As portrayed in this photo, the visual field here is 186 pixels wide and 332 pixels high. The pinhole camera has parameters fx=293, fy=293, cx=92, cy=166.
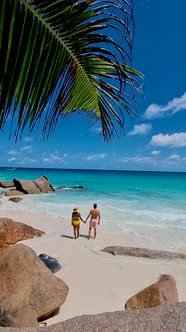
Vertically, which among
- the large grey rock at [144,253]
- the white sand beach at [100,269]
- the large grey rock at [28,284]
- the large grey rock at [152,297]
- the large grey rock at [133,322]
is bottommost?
Answer: the white sand beach at [100,269]

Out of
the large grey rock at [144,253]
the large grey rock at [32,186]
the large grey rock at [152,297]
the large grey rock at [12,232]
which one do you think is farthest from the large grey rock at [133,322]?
the large grey rock at [32,186]

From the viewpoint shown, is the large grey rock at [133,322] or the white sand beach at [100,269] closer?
the large grey rock at [133,322]

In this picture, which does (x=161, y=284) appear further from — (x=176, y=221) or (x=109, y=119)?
(x=176, y=221)

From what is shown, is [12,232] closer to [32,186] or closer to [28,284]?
[28,284]

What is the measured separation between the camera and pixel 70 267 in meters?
7.84

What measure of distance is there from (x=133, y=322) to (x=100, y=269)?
19.5 ft

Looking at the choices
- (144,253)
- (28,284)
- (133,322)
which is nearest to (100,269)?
(144,253)

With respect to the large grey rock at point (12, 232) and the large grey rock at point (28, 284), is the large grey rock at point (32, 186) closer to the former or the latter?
the large grey rock at point (12, 232)

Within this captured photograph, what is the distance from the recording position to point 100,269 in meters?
7.74

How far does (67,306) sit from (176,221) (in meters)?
12.2

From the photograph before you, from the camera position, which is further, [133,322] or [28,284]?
[28,284]

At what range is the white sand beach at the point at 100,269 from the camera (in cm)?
589

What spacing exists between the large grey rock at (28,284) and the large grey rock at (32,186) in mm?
23686

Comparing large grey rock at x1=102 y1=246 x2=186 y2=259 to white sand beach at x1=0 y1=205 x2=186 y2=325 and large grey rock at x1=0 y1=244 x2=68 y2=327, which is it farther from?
large grey rock at x1=0 y1=244 x2=68 y2=327
